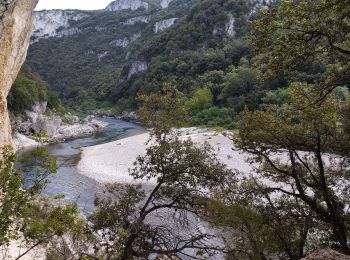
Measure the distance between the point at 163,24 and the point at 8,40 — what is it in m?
167

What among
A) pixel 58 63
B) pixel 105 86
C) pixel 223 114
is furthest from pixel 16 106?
pixel 58 63

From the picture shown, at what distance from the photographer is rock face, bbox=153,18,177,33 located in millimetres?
172000

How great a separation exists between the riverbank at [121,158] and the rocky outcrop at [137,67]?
3017 inches

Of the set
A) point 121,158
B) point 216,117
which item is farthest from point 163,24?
point 121,158

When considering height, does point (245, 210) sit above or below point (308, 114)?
below

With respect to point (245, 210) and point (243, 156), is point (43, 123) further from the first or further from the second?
point (245, 210)

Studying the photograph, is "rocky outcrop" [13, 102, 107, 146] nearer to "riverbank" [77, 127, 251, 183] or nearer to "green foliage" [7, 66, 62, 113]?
"green foliage" [7, 66, 62, 113]

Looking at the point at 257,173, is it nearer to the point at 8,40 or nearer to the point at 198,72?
the point at 8,40

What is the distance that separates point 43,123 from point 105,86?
8337 centimetres

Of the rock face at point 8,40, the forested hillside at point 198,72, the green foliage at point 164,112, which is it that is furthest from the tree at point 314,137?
the forested hillside at point 198,72

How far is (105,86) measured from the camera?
14662 cm

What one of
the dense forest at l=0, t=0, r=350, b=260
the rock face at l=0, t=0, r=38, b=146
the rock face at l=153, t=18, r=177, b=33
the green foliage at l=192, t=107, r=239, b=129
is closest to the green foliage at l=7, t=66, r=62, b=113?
the green foliage at l=192, t=107, r=239, b=129

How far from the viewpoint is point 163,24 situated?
6914 inches

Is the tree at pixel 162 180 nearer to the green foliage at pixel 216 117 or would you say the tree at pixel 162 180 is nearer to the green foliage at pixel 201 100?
the green foliage at pixel 216 117
